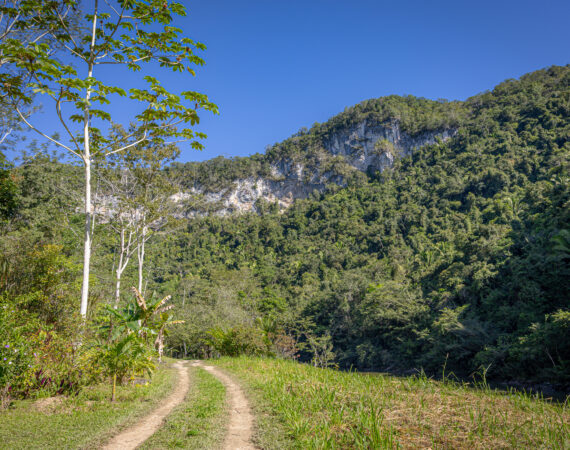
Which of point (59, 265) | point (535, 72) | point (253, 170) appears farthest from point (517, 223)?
point (535, 72)

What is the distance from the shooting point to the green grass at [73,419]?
3.98m

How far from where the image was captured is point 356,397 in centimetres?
479

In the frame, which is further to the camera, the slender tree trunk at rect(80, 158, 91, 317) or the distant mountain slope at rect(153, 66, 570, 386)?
the distant mountain slope at rect(153, 66, 570, 386)

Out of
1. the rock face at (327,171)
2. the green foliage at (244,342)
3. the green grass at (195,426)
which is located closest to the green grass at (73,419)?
the green grass at (195,426)

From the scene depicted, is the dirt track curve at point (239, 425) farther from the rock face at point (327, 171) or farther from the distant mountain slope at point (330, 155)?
the distant mountain slope at point (330, 155)

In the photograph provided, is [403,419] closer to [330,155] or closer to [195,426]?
[195,426]

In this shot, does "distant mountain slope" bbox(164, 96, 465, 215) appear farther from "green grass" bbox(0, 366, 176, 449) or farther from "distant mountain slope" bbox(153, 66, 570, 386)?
"green grass" bbox(0, 366, 176, 449)

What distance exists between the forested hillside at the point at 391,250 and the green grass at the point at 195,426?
3817 mm

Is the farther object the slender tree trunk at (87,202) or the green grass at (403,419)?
the slender tree trunk at (87,202)

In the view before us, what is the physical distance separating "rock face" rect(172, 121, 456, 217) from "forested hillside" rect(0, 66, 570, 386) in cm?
282

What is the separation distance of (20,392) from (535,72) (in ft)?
467

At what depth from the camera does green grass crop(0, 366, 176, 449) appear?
398cm

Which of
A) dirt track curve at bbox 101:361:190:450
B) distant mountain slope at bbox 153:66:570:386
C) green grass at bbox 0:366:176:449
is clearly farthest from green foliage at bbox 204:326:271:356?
dirt track curve at bbox 101:361:190:450

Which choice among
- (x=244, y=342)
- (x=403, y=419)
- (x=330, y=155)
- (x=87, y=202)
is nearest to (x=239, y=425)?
(x=403, y=419)
